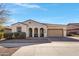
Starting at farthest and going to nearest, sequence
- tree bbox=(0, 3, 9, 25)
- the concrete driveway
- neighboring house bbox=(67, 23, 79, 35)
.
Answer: neighboring house bbox=(67, 23, 79, 35)
tree bbox=(0, 3, 9, 25)
the concrete driveway

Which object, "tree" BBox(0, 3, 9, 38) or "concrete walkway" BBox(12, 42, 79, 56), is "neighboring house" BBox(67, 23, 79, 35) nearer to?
"concrete walkway" BBox(12, 42, 79, 56)

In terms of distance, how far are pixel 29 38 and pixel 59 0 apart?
39.4 ft

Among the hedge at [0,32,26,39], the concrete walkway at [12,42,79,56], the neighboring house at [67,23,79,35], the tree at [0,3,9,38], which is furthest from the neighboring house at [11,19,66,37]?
the concrete walkway at [12,42,79,56]

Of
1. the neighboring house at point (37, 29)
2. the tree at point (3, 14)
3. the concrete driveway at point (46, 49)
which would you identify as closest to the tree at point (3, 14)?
the tree at point (3, 14)

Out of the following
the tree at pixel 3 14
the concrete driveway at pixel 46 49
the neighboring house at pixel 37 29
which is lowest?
the concrete driveway at pixel 46 49

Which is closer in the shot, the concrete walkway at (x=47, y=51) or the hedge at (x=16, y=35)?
the concrete walkway at (x=47, y=51)

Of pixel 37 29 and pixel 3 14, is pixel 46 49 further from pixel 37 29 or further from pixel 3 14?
pixel 37 29

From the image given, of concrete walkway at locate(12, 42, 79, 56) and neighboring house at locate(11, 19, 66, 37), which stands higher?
neighboring house at locate(11, 19, 66, 37)

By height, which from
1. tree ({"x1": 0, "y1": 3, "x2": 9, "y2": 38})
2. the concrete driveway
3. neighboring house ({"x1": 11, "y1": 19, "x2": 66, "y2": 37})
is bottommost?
the concrete driveway

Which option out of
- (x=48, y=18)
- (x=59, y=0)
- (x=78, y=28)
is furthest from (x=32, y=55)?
(x=78, y=28)

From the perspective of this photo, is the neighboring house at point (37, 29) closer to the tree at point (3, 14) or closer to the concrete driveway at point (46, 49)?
the concrete driveway at point (46, 49)

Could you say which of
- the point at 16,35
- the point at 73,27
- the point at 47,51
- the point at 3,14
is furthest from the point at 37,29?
the point at 47,51

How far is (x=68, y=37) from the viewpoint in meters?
22.2

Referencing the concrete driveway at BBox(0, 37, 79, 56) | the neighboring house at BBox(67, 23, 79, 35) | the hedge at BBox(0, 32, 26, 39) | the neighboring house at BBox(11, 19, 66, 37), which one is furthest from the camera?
the neighboring house at BBox(11, 19, 66, 37)
